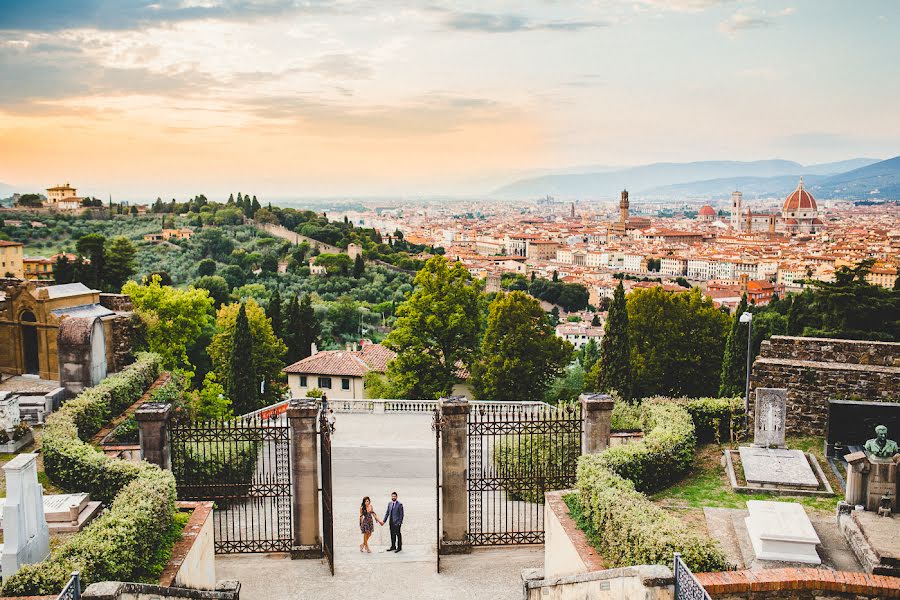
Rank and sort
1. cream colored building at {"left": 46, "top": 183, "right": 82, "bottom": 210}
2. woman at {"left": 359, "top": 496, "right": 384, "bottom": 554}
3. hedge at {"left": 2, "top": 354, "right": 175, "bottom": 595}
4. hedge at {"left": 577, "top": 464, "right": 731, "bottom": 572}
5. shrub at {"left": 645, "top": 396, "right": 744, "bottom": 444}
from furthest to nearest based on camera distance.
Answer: cream colored building at {"left": 46, "top": 183, "right": 82, "bottom": 210} → shrub at {"left": 645, "top": 396, "right": 744, "bottom": 444} → woman at {"left": 359, "top": 496, "right": 384, "bottom": 554} → hedge at {"left": 577, "top": 464, "right": 731, "bottom": 572} → hedge at {"left": 2, "top": 354, "right": 175, "bottom": 595}

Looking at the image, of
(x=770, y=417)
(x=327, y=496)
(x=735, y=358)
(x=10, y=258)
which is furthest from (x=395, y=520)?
(x=10, y=258)

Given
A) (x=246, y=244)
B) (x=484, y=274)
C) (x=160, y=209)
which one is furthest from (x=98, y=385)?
(x=484, y=274)

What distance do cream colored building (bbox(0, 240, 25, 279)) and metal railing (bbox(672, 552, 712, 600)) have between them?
53.1 m

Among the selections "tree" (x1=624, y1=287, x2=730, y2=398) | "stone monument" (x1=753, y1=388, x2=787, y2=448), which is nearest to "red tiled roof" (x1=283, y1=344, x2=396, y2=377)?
"tree" (x1=624, y1=287, x2=730, y2=398)

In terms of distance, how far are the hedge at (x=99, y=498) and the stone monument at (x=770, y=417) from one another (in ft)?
28.7

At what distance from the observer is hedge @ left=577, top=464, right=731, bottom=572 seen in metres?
6.35

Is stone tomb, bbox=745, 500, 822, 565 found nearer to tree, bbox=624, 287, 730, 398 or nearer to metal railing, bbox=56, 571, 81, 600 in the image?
metal railing, bbox=56, 571, 81, 600

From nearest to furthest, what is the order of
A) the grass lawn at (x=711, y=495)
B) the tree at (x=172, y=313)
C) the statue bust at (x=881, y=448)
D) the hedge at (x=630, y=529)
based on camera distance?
the hedge at (x=630, y=529) → the statue bust at (x=881, y=448) → the grass lawn at (x=711, y=495) → the tree at (x=172, y=313)

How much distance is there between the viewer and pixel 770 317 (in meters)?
37.7

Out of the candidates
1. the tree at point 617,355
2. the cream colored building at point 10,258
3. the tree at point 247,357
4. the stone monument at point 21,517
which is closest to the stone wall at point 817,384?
the tree at point 617,355

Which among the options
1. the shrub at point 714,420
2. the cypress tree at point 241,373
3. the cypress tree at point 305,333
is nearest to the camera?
the shrub at point 714,420

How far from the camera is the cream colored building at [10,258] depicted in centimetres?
4900

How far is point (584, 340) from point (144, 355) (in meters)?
66.2

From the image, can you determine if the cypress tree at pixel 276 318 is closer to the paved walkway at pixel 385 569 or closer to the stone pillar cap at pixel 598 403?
the paved walkway at pixel 385 569
